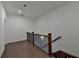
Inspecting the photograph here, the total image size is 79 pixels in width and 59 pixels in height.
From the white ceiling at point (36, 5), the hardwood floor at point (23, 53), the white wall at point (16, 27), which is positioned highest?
the white ceiling at point (36, 5)

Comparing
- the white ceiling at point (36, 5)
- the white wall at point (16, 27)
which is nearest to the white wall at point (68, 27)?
the white ceiling at point (36, 5)

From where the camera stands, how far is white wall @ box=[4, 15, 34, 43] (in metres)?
7.87

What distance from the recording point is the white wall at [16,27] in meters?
7.87

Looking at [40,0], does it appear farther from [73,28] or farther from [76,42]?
[76,42]

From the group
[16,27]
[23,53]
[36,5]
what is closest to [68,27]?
[36,5]

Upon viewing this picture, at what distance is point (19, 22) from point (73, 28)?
19.0 ft

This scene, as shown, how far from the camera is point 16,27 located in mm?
8609

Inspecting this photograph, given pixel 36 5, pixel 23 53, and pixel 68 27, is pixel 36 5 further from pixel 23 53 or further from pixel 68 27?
pixel 23 53

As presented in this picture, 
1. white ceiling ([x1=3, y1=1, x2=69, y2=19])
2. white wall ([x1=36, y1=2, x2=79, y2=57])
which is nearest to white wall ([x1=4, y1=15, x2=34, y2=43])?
white ceiling ([x1=3, y1=1, x2=69, y2=19])

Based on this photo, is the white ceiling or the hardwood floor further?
the white ceiling

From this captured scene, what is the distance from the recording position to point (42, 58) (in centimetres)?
361

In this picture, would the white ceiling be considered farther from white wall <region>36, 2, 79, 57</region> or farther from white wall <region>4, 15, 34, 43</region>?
white wall <region>4, 15, 34, 43</region>

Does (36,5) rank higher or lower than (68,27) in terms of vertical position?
higher

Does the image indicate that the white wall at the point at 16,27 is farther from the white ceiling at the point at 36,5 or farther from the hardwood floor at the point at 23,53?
the hardwood floor at the point at 23,53
